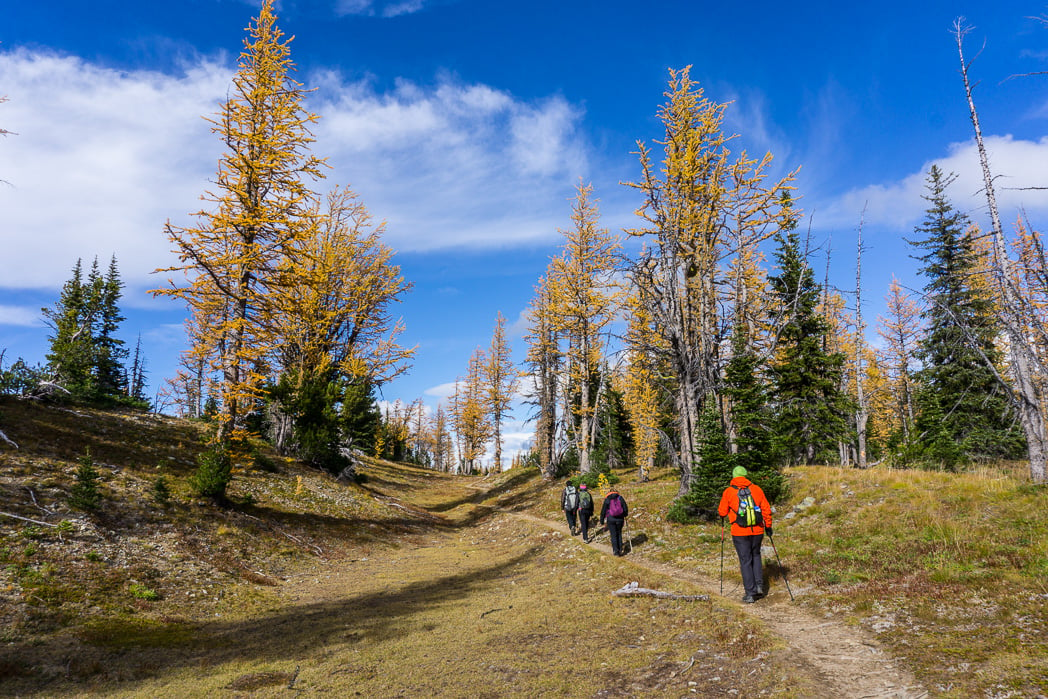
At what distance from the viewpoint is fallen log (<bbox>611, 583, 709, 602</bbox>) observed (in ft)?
27.1

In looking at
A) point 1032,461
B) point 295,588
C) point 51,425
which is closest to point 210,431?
point 51,425

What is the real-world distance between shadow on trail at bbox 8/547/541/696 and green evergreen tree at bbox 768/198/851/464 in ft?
59.0

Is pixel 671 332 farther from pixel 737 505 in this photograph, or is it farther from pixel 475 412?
pixel 475 412

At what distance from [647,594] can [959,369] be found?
24.0m

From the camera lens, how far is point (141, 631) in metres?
7.87

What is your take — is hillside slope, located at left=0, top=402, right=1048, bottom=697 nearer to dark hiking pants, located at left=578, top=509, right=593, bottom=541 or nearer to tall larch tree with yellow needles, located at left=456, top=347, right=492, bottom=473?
dark hiking pants, located at left=578, top=509, right=593, bottom=541

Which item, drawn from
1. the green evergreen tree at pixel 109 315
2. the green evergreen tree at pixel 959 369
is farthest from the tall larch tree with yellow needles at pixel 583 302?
the green evergreen tree at pixel 109 315

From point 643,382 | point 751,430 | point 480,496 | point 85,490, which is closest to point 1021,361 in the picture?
point 751,430

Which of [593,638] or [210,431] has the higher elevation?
[210,431]

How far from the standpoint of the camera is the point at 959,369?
23438 millimetres

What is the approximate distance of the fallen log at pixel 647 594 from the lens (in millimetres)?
8273

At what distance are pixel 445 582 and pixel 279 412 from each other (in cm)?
1342

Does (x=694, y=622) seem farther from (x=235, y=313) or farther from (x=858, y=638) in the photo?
(x=235, y=313)

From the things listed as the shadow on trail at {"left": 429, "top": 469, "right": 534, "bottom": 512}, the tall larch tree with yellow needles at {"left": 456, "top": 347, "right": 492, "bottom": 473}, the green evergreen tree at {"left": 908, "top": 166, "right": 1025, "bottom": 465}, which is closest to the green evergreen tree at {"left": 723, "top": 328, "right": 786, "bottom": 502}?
the green evergreen tree at {"left": 908, "top": 166, "right": 1025, "bottom": 465}
